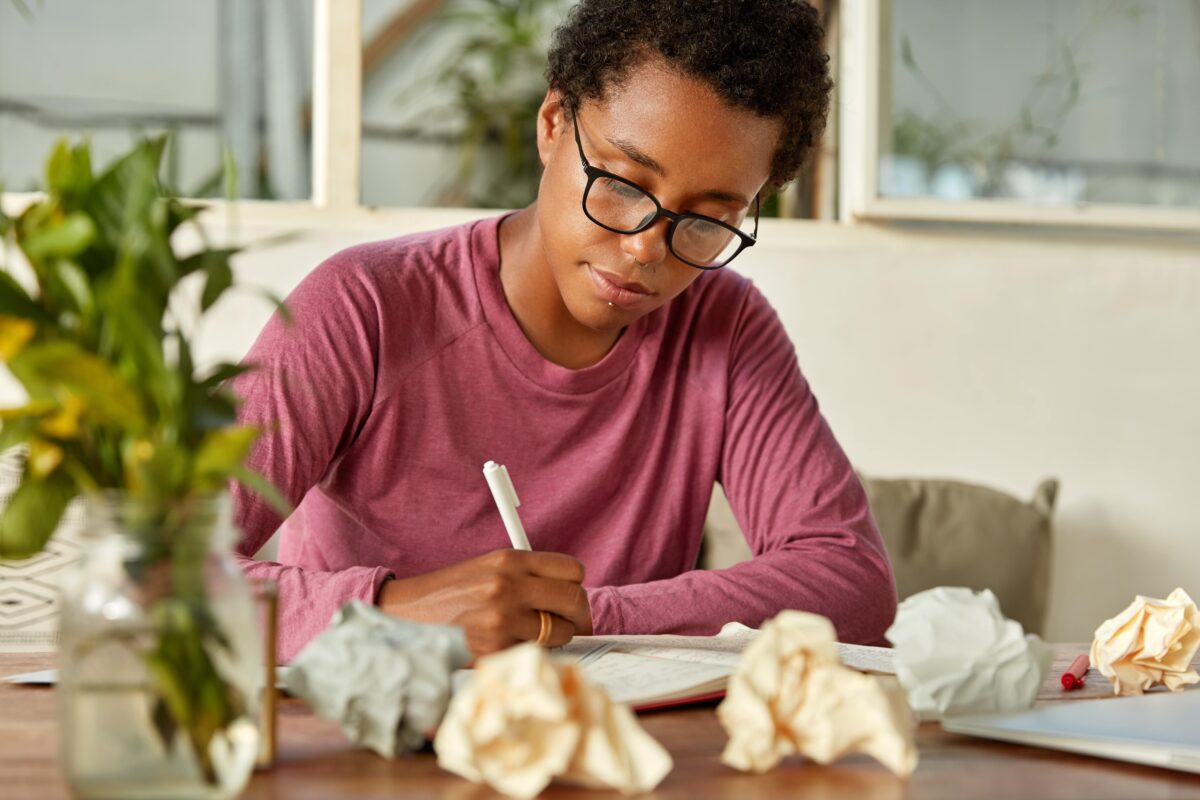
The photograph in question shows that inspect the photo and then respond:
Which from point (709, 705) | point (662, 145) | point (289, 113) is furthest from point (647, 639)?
point (289, 113)

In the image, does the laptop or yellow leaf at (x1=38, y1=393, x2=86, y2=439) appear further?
the laptop

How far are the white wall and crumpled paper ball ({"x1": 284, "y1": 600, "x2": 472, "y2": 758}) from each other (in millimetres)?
1868

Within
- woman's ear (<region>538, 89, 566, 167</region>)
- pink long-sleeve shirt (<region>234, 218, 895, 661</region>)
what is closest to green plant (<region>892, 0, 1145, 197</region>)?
pink long-sleeve shirt (<region>234, 218, 895, 661</region>)

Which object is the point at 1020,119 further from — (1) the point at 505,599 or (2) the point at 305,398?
(1) the point at 505,599

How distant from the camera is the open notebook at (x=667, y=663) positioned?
0.94 m

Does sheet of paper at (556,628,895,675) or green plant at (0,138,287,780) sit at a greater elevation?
green plant at (0,138,287,780)

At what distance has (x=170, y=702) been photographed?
0.62 metres

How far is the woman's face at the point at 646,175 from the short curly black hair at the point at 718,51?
0.02 m

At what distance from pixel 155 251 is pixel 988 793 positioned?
20.7 inches

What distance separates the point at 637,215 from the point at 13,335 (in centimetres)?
81

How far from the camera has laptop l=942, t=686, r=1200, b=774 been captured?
0.83 m

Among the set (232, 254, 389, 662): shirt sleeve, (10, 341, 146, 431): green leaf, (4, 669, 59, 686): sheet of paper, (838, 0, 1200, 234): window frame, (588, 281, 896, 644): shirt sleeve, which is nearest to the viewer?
(10, 341, 146, 431): green leaf

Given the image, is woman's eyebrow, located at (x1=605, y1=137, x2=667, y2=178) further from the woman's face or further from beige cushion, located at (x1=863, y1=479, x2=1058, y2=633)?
beige cushion, located at (x1=863, y1=479, x2=1058, y2=633)

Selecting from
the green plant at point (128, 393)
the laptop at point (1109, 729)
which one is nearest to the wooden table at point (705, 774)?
the laptop at point (1109, 729)
